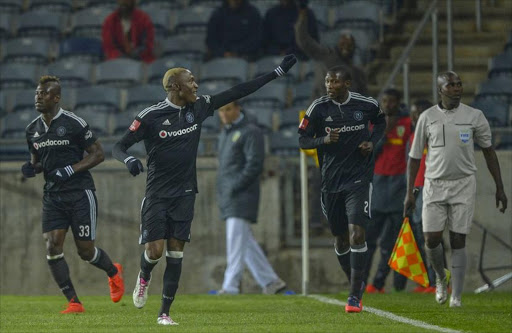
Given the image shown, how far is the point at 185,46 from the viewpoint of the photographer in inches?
746

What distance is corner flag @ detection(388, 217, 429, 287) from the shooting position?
41.4ft

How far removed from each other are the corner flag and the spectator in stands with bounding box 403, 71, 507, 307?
1541 millimetres

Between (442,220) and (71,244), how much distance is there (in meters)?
6.33

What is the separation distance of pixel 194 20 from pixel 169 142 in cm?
1011

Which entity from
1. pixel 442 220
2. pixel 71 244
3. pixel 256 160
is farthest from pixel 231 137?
pixel 442 220

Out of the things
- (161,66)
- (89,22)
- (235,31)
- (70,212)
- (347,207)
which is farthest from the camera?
(89,22)

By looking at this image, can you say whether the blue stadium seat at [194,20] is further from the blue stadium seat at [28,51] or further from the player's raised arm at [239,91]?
the player's raised arm at [239,91]

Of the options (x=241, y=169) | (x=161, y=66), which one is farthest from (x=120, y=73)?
(x=241, y=169)

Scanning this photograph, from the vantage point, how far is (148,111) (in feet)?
31.5

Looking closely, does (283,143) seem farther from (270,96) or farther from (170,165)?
(170,165)

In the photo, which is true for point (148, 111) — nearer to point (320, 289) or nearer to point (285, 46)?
point (320, 289)

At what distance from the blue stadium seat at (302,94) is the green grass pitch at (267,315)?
4.30 m

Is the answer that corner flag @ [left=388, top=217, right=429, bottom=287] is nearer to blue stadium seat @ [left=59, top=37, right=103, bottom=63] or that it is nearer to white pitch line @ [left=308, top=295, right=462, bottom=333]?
white pitch line @ [left=308, top=295, right=462, bottom=333]

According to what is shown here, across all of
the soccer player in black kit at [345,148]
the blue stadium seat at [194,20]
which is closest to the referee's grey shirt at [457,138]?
the soccer player in black kit at [345,148]
